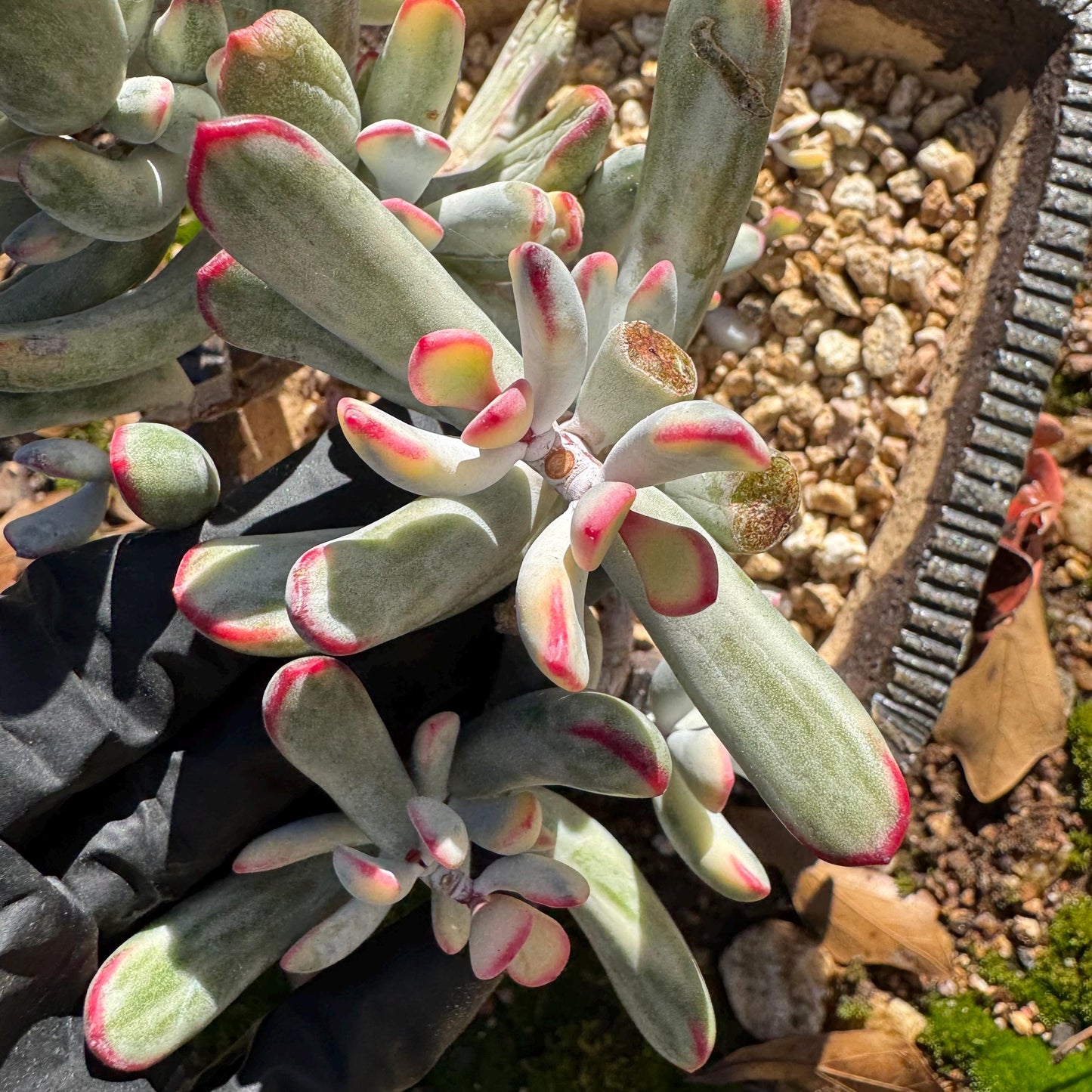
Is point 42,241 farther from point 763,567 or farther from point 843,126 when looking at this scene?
point 843,126

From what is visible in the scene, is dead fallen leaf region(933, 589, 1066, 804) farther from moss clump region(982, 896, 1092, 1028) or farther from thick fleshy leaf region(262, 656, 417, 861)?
thick fleshy leaf region(262, 656, 417, 861)

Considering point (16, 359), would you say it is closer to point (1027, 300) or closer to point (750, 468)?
point (750, 468)

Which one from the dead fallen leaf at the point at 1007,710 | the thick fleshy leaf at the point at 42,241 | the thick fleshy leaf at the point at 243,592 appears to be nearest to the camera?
the thick fleshy leaf at the point at 243,592

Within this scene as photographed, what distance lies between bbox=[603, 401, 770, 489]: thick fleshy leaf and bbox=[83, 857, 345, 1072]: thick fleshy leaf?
1.50ft

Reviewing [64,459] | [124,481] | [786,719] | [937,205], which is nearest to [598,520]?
[786,719]

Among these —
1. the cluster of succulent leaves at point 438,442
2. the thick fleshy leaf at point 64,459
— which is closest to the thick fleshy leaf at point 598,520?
the cluster of succulent leaves at point 438,442

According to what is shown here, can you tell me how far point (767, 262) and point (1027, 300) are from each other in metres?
0.35

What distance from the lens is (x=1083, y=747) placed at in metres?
1.20

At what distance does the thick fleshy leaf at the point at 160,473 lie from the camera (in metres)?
Answer: 0.72

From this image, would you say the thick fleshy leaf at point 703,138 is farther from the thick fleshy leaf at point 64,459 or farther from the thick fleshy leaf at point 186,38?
the thick fleshy leaf at point 64,459

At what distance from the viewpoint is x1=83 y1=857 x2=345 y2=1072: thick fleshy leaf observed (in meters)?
0.68

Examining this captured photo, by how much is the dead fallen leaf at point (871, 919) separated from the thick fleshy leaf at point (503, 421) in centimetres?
83

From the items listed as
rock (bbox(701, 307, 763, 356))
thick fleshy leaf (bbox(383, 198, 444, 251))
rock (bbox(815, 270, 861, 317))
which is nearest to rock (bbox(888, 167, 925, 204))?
rock (bbox(815, 270, 861, 317))

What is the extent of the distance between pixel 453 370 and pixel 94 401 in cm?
43
